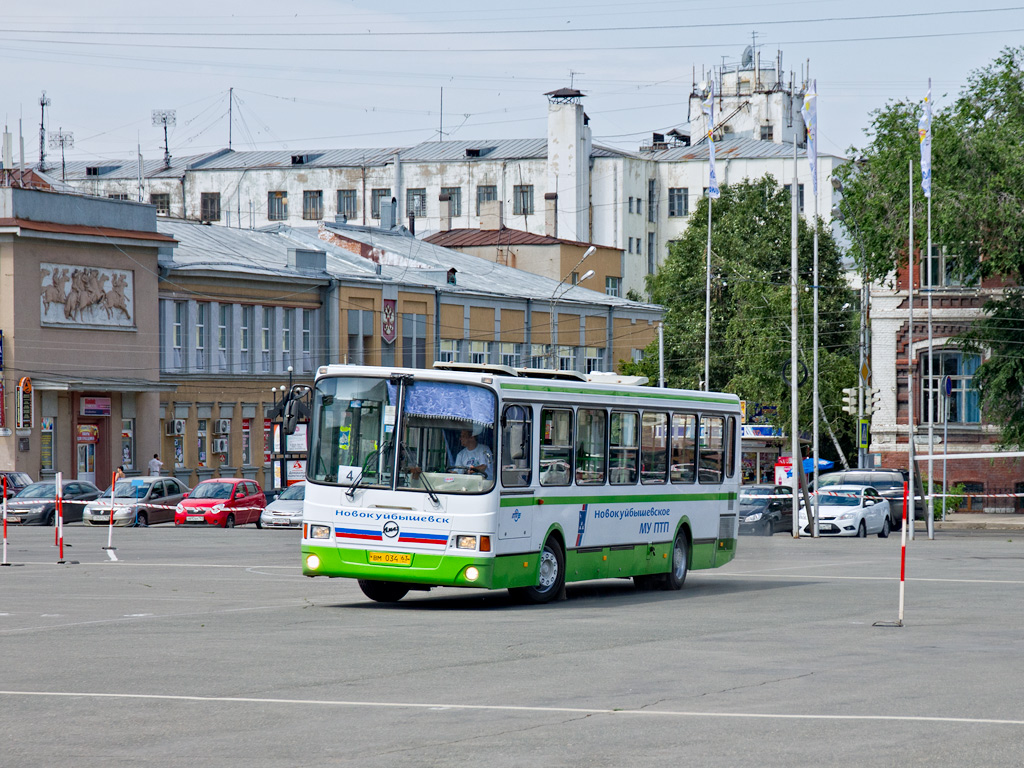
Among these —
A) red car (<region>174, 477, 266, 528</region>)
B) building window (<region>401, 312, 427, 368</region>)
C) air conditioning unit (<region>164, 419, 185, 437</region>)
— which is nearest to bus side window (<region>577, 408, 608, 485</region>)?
red car (<region>174, 477, 266, 528</region>)

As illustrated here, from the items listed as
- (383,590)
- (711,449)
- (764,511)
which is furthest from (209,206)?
(383,590)

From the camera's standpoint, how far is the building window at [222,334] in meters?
62.1

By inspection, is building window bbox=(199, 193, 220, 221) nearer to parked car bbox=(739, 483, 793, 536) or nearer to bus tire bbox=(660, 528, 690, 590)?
parked car bbox=(739, 483, 793, 536)

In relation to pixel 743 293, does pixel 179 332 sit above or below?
below

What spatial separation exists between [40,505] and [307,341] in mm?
22362

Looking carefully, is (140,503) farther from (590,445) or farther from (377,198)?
(377,198)

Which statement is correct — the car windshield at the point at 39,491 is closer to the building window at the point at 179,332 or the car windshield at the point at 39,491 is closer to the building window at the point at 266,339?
the building window at the point at 179,332

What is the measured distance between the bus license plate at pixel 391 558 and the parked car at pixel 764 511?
88.9ft

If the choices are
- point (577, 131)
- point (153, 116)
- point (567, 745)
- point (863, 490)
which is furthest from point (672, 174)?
point (567, 745)

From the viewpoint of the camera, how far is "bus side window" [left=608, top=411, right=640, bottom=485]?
2058cm

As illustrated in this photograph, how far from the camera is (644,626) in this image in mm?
16531

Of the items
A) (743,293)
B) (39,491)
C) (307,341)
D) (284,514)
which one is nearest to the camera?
(284,514)

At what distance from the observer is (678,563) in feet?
73.7

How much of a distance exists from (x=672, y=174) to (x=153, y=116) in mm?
35293
